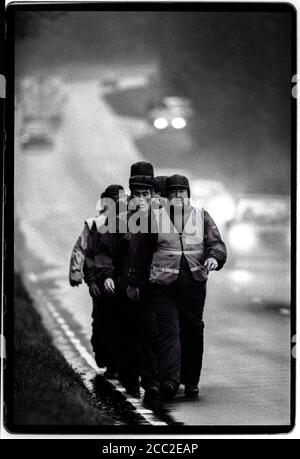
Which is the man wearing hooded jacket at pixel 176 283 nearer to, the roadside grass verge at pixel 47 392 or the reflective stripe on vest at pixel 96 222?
the reflective stripe on vest at pixel 96 222

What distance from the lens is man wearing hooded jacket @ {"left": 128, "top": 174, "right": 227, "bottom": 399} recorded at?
7625mm

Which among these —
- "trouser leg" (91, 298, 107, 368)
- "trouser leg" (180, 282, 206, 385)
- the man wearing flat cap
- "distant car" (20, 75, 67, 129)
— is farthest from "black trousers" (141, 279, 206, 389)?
"distant car" (20, 75, 67, 129)

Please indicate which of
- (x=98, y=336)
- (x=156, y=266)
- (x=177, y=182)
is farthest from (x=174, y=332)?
(x=177, y=182)

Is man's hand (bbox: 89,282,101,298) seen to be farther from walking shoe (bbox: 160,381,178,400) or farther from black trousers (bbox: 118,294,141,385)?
walking shoe (bbox: 160,381,178,400)

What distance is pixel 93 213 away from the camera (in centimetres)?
770

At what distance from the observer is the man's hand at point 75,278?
25.5 feet

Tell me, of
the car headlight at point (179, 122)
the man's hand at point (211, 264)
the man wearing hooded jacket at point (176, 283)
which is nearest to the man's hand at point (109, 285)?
the man wearing hooded jacket at point (176, 283)

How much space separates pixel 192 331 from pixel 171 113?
4.35 feet

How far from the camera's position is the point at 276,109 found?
7.58 m

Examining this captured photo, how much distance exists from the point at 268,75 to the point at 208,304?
1427mm

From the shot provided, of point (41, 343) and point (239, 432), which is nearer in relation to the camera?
point (239, 432)

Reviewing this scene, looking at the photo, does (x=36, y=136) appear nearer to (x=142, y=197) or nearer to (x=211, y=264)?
(x=142, y=197)

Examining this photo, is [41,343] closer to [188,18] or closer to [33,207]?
[33,207]

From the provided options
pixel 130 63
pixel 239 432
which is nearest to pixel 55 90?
pixel 130 63
